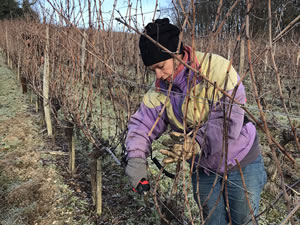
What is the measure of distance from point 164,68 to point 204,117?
351mm

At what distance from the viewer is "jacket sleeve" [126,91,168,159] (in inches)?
49.2

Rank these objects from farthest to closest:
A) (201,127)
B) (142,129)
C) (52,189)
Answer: (52,189) → (142,129) → (201,127)

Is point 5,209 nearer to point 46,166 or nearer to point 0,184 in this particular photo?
point 0,184

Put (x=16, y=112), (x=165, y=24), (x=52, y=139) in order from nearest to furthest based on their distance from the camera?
(x=165, y=24) < (x=52, y=139) < (x=16, y=112)

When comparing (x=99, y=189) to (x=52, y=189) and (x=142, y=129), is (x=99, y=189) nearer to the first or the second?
(x=52, y=189)

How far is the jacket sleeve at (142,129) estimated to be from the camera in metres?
1.25

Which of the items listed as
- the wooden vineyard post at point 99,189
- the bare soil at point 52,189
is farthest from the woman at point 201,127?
the bare soil at point 52,189

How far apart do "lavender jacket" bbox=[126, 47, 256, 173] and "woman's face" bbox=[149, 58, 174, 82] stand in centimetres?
7

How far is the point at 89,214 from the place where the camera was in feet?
7.50

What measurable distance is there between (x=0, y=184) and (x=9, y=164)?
1.64 ft

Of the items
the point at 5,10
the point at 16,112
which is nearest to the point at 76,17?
the point at 16,112

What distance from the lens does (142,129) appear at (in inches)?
51.1

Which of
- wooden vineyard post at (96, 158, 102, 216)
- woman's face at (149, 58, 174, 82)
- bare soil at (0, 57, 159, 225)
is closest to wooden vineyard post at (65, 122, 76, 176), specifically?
bare soil at (0, 57, 159, 225)

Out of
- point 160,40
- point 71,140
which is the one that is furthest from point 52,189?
point 160,40
